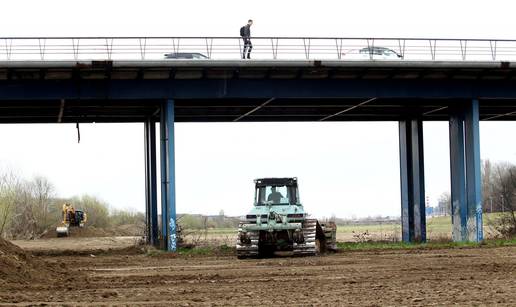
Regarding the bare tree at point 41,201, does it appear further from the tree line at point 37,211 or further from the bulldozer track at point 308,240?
the bulldozer track at point 308,240

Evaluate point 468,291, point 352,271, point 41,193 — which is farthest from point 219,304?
point 41,193

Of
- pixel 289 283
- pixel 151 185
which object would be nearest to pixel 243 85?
pixel 151 185

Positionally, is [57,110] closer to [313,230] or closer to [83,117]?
[83,117]

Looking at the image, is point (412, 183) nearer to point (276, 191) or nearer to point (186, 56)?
point (276, 191)

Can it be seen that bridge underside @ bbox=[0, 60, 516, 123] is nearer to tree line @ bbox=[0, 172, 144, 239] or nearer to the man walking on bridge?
the man walking on bridge

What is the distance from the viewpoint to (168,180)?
112ft

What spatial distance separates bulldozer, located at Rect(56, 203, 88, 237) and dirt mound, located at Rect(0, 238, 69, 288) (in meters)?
32.1

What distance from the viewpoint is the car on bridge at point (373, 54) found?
33781 millimetres

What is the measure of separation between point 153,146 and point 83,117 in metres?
4.25

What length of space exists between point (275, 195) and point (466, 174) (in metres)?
11.5

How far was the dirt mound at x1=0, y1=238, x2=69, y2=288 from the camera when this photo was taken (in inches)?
704

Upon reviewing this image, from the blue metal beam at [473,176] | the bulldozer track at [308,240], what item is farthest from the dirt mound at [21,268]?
the blue metal beam at [473,176]

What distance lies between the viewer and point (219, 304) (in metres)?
13.8

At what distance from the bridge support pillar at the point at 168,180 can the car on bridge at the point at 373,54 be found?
793 cm
